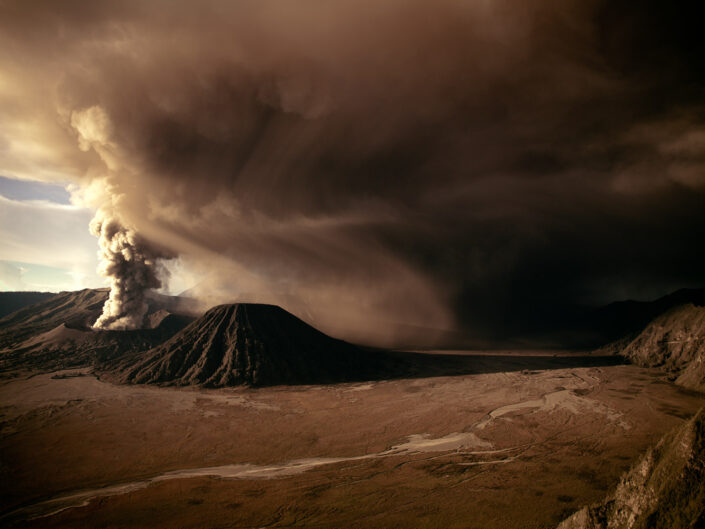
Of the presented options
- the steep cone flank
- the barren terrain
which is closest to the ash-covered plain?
the barren terrain

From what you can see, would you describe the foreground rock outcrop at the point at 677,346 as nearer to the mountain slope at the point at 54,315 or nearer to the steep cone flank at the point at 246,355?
the steep cone flank at the point at 246,355

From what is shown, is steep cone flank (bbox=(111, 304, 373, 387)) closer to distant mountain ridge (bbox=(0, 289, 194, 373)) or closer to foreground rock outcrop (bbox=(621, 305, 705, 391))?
distant mountain ridge (bbox=(0, 289, 194, 373))

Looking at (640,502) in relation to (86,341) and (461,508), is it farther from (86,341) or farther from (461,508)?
(86,341)

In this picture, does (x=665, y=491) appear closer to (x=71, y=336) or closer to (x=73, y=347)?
(x=73, y=347)

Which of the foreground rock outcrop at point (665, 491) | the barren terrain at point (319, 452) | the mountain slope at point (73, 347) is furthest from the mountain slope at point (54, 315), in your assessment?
the foreground rock outcrop at point (665, 491)

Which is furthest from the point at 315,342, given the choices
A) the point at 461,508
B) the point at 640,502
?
the point at 640,502

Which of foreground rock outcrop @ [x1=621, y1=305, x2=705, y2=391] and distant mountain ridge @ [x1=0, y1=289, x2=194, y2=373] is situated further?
distant mountain ridge @ [x1=0, y1=289, x2=194, y2=373]

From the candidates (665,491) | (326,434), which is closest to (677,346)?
(326,434)
